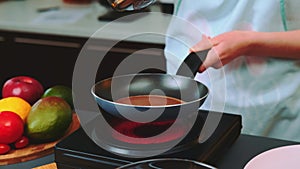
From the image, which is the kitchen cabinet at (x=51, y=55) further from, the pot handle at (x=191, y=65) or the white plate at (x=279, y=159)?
the white plate at (x=279, y=159)

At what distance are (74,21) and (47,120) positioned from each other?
102cm

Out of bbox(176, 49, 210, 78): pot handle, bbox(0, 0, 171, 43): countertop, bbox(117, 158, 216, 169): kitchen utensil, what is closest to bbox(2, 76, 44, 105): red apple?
bbox(176, 49, 210, 78): pot handle

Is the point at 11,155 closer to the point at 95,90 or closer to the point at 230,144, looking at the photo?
the point at 95,90

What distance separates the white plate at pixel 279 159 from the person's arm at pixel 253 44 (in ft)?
1.22

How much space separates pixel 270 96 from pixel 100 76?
2.93ft

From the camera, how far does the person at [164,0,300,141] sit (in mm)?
1111

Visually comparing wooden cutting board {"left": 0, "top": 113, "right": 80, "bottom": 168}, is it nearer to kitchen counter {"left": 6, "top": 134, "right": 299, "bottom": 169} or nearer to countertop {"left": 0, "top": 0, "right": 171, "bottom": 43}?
kitchen counter {"left": 6, "top": 134, "right": 299, "bottom": 169}

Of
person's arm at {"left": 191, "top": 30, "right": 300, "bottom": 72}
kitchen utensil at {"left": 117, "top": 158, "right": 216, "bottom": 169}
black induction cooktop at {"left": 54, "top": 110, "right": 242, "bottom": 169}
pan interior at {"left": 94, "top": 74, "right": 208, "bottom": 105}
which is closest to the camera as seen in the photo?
kitchen utensil at {"left": 117, "top": 158, "right": 216, "bottom": 169}

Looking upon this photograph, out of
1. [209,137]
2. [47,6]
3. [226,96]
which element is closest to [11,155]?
[209,137]

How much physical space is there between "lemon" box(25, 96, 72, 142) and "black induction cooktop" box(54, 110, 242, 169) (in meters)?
0.12

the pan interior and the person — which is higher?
the pan interior

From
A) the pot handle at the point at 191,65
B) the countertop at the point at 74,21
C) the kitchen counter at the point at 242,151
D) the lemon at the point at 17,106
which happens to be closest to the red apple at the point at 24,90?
the lemon at the point at 17,106

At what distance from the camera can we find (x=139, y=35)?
171cm

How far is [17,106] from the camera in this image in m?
0.96
